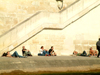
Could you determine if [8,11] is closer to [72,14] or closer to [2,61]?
[72,14]

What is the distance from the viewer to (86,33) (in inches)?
505

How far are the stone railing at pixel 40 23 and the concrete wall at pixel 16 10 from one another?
242 cm

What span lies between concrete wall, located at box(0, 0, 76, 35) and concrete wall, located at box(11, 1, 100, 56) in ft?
9.25

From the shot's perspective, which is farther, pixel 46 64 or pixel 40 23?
pixel 40 23

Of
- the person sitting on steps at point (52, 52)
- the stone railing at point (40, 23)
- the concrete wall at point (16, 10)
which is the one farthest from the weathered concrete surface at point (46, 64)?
the concrete wall at point (16, 10)

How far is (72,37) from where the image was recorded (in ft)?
41.1

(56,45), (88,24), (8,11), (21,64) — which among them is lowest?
(21,64)

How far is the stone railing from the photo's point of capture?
436 inches

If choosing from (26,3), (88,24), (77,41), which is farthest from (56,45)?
(26,3)

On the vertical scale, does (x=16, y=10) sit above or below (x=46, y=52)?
above

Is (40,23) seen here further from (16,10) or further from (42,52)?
(16,10)

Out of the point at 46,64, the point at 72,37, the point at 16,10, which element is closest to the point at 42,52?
the point at 72,37

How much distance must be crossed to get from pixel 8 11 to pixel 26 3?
1.19 metres

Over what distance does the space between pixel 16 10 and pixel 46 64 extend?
6.04 metres
